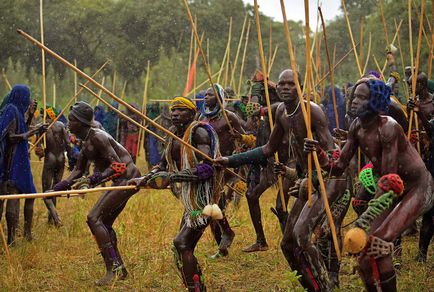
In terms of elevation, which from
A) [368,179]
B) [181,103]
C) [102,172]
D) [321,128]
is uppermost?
[181,103]

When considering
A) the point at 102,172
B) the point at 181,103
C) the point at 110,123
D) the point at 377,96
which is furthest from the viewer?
the point at 110,123

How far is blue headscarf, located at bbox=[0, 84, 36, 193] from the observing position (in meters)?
7.72

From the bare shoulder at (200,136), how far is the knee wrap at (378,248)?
1628 mm

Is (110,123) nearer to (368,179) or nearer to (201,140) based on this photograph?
(201,140)

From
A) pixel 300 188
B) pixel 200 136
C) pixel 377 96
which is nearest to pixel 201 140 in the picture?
pixel 200 136

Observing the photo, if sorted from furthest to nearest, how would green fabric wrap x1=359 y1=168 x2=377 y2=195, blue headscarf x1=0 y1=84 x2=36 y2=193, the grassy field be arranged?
1. blue headscarf x1=0 y1=84 x2=36 y2=193
2. the grassy field
3. green fabric wrap x1=359 y1=168 x2=377 y2=195

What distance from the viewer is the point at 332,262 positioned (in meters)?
5.81

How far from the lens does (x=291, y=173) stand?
5.34 meters

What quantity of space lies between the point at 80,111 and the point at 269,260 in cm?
251

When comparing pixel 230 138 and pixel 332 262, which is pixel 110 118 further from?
pixel 332 262

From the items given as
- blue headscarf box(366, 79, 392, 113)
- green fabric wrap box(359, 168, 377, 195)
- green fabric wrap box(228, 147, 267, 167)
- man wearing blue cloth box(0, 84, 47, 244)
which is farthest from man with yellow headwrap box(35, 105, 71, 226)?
blue headscarf box(366, 79, 392, 113)

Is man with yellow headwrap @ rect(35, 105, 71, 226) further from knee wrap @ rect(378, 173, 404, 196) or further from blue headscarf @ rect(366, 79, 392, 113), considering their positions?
knee wrap @ rect(378, 173, 404, 196)

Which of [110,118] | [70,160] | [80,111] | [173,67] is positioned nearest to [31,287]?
[80,111]

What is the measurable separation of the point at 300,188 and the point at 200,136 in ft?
2.84
